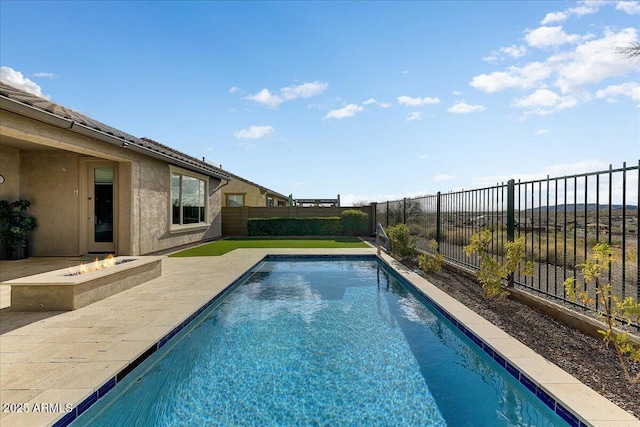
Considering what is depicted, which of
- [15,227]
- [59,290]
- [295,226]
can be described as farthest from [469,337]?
[295,226]

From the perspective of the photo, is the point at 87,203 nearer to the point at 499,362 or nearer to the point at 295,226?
the point at 295,226

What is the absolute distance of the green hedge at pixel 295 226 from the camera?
17.2 metres

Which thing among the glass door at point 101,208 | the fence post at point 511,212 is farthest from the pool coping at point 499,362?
the glass door at point 101,208

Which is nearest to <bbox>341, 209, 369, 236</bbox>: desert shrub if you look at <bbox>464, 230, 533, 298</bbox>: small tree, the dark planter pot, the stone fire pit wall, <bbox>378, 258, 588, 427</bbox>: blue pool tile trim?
<bbox>464, 230, 533, 298</bbox>: small tree

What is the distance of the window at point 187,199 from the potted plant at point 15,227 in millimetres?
4018

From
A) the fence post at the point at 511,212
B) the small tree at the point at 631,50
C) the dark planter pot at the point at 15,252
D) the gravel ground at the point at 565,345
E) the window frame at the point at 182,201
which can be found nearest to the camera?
the gravel ground at the point at 565,345

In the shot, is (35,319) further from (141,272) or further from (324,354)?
(324,354)

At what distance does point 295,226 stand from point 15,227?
11.1 metres

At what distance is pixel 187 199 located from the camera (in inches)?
508

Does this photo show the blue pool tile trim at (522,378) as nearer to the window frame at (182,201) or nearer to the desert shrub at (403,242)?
the desert shrub at (403,242)

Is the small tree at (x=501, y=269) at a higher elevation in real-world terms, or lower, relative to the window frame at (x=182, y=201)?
lower

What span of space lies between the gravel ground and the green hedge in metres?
11.9

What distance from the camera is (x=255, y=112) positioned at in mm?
14781

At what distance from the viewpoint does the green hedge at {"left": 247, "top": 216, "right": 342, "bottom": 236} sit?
17.2 m
